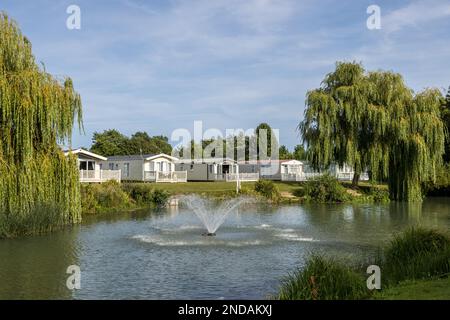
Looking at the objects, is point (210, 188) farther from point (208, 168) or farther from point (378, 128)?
point (378, 128)

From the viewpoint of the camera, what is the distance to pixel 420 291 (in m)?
9.61

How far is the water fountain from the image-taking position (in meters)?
24.8

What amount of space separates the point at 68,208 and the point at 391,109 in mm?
28472

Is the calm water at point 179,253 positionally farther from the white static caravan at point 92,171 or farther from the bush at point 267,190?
the white static caravan at point 92,171

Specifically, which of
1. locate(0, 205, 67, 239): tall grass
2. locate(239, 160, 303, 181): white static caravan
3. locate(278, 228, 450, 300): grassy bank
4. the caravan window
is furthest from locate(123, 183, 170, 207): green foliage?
locate(278, 228, 450, 300): grassy bank

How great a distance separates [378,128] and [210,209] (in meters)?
16.4

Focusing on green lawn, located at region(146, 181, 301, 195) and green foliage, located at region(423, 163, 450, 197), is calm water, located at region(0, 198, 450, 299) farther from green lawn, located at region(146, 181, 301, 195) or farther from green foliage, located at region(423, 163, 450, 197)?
green foliage, located at region(423, 163, 450, 197)

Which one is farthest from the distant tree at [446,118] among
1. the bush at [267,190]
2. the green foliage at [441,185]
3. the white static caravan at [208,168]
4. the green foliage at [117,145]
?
the green foliage at [117,145]

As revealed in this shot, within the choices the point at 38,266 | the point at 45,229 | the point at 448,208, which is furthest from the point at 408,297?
the point at 448,208

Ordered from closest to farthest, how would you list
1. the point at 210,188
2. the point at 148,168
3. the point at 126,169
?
the point at 210,188 → the point at 148,168 → the point at 126,169

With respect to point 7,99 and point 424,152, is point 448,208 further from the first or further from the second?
point 7,99

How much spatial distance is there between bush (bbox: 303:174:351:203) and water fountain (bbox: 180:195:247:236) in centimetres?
603

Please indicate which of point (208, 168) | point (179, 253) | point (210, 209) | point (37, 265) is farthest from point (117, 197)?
point (208, 168)

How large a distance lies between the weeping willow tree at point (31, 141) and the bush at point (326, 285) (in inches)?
550
